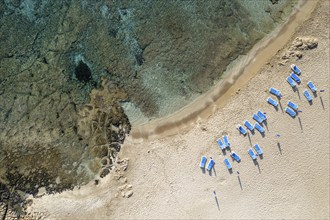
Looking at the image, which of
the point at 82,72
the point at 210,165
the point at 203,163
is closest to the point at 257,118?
the point at 210,165

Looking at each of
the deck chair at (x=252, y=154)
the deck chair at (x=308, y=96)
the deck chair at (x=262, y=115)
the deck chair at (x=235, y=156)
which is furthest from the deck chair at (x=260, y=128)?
the deck chair at (x=308, y=96)

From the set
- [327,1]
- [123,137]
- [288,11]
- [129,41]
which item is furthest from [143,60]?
[327,1]

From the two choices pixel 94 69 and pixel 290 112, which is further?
pixel 94 69

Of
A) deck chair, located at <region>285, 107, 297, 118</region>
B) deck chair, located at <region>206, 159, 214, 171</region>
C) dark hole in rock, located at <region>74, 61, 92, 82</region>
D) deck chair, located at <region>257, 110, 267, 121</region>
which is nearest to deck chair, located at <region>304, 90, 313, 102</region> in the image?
deck chair, located at <region>285, 107, 297, 118</region>

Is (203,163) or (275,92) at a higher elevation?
(275,92)

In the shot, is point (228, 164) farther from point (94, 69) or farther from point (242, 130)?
point (94, 69)

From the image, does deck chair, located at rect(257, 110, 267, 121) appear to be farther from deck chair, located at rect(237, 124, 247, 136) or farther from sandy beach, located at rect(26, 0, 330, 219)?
deck chair, located at rect(237, 124, 247, 136)

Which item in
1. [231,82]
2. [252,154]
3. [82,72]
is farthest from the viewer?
[231,82]

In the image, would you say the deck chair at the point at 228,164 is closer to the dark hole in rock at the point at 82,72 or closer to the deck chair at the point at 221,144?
the deck chair at the point at 221,144
